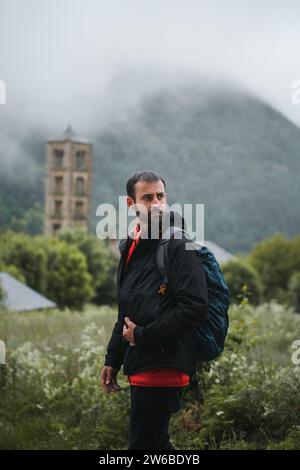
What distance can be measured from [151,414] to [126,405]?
96.8 inches

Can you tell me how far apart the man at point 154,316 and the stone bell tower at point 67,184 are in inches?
4327

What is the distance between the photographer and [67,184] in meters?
118

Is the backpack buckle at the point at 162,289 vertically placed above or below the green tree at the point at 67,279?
above

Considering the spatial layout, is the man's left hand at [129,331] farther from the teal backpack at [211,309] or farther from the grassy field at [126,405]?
the grassy field at [126,405]

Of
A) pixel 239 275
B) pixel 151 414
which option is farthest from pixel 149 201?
pixel 239 275

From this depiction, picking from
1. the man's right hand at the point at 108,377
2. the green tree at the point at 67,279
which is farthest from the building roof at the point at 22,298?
the man's right hand at the point at 108,377

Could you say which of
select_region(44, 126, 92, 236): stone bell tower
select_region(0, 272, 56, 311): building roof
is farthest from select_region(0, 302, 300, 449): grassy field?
select_region(44, 126, 92, 236): stone bell tower

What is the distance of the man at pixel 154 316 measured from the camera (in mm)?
2861

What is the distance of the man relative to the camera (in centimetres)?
286

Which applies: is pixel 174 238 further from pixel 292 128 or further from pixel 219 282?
pixel 292 128

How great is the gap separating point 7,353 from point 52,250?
5760cm

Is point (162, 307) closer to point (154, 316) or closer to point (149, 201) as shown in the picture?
point (154, 316)

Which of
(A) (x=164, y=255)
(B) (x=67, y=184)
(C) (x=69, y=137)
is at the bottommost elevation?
(A) (x=164, y=255)
